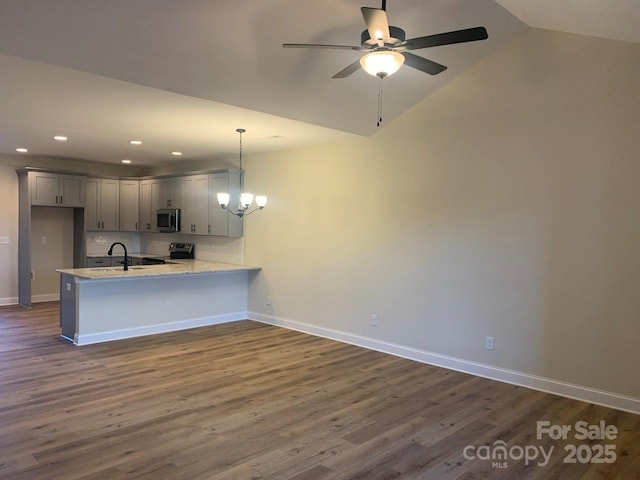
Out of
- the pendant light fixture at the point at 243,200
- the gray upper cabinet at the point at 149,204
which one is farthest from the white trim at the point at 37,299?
the pendant light fixture at the point at 243,200

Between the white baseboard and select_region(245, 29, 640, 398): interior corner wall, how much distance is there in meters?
0.06

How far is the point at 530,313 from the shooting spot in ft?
14.0

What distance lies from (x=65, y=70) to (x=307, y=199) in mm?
3442

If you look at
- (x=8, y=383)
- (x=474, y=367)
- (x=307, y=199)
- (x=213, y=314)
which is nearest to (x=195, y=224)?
(x=213, y=314)

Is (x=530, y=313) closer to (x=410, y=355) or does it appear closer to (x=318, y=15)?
(x=410, y=355)

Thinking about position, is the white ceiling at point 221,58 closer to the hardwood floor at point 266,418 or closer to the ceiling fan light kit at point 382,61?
the ceiling fan light kit at point 382,61

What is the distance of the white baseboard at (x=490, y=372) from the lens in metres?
3.81

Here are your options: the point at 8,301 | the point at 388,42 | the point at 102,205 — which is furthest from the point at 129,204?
the point at 388,42

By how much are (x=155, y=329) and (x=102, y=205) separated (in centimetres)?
356

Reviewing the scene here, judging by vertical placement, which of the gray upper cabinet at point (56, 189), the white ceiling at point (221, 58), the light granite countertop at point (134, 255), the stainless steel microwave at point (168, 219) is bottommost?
the light granite countertop at point (134, 255)

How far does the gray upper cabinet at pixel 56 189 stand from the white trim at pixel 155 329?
11.0 ft

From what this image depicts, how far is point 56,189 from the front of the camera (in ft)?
25.6

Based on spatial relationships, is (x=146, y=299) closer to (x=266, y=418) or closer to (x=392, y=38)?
(x=266, y=418)

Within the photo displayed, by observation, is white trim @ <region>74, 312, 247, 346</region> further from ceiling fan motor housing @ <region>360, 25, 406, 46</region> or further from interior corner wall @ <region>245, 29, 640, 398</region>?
ceiling fan motor housing @ <region>360, 25, 406, 46</region>
